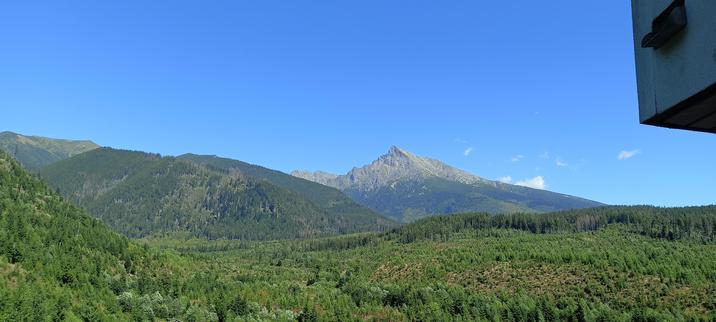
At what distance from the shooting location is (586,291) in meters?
163

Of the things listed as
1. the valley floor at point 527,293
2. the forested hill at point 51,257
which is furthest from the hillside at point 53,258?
the valley floor at point 527,293

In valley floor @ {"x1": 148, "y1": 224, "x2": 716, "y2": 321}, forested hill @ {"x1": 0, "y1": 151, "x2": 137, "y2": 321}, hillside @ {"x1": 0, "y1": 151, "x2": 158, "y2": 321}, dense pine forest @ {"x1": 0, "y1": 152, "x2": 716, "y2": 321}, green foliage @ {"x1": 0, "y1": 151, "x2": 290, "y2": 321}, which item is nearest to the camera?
forested hill @ {"x1": 0, "y1": 151, "x2": 137, "y2": 321}

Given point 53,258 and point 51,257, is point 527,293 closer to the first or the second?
point 53,258

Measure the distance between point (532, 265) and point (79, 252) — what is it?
15103 centimetres

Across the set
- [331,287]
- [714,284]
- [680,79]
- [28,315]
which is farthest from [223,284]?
[680,79]

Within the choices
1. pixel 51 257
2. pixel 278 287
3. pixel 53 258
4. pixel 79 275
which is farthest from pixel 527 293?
pixel 51 257

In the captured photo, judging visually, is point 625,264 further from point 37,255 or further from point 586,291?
point 37,255

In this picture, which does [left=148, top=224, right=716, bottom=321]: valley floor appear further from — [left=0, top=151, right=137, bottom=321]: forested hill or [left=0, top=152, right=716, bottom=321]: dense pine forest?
[left=0, top=151, right=137, bottom=321]: forested hill

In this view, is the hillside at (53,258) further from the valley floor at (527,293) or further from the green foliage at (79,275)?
the valley floor at (527,293)

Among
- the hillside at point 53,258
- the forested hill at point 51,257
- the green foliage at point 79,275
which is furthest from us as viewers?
the green foliage at point 79,275

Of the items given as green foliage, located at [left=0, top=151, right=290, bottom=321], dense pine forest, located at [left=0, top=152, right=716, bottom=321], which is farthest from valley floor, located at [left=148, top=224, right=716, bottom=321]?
green foliage, located at [left=0, top=151, right=290, bottom=321]

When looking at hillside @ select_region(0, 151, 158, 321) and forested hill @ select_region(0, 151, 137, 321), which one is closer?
forested hill @ select_region(0, 151, 137, 321)

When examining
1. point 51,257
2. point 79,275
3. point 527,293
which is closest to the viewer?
point 79,275

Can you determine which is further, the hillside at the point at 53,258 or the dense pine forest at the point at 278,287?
the dense pine forest at the point at 278,287
